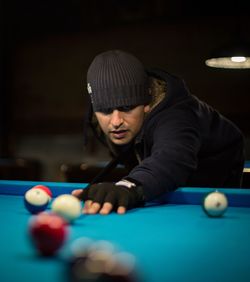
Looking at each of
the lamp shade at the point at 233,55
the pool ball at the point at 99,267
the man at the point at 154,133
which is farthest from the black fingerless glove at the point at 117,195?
the lamp shade at the point at 233,55

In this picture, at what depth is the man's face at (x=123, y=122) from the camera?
262 centimetres

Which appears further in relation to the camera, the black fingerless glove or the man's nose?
the man's nose

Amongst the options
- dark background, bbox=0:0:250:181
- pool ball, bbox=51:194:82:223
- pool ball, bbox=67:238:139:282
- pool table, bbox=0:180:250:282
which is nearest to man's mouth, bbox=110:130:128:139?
A: pool table, bbox=0:180:250:282

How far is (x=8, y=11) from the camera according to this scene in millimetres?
7734

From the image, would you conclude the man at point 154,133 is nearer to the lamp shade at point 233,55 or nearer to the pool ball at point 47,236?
the pool ball at point 47,236

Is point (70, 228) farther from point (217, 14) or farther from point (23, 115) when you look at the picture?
point (23, 115)

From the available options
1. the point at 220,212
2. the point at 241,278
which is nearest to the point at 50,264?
the point at 241,278

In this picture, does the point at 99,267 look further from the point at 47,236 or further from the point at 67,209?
the point at 67,209

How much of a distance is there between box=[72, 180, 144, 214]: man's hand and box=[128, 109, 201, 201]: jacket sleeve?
0.32 feet

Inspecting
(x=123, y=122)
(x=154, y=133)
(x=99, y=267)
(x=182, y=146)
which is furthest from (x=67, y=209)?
(x=123, y=122)

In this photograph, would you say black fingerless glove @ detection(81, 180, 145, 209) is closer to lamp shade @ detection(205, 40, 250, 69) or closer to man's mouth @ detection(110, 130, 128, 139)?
man's mouth @ detection(110, 130, 128, 139)

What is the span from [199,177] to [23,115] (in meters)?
5.39

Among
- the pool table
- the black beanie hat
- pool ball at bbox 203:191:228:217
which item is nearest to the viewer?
the pool table

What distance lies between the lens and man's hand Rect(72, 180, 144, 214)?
179 centimetres
